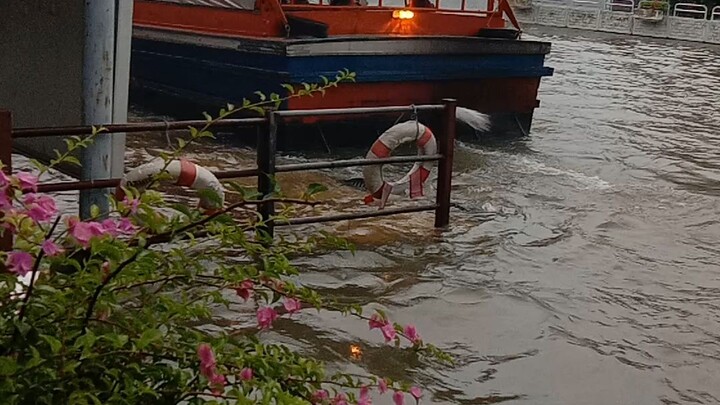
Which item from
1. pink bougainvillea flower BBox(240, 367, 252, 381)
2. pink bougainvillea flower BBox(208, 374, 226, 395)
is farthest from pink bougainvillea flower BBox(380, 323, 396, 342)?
pink bougainvillea flower BBox(208, 374, 226, 395)

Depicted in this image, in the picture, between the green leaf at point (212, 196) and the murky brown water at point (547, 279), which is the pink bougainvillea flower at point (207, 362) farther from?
the murky brown water at point (547, 279)

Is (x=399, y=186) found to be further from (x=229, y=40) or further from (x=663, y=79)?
(x=663, y=79)

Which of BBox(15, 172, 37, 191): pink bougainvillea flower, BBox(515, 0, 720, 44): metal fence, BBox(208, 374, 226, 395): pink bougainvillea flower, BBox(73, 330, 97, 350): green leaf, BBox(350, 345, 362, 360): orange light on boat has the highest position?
BBox(515, 0, 720, 44): metal fence

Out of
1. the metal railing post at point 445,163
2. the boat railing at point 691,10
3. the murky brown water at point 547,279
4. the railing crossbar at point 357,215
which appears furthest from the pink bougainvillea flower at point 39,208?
the boat railing at point 691,10

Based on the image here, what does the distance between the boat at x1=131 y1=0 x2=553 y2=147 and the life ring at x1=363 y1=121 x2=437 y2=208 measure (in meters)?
2.86

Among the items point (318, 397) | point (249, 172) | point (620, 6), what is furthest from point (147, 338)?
point (620, 6)

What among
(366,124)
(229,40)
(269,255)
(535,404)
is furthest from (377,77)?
(269,255)

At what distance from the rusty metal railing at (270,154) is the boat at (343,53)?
10.4ft

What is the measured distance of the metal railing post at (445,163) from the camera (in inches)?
263

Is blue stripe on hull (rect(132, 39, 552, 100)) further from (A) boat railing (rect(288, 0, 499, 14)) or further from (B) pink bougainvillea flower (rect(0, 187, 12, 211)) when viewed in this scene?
(B) pink bougainvillea flower (rect(0, 187, 12, 211))

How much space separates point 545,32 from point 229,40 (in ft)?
80.6

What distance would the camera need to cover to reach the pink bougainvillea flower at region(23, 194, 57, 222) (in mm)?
2072

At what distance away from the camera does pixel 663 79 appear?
2039cm

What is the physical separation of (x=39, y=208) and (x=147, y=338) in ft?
1.14
